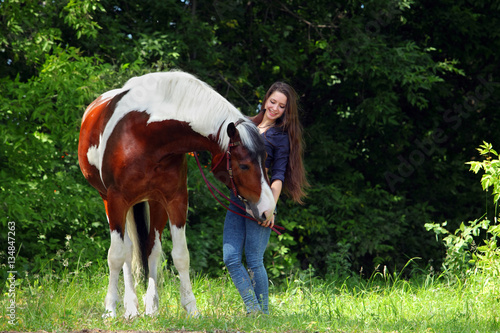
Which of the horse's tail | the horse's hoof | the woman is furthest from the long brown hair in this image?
the horse's hoof

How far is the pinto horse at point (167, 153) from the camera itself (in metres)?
3.33

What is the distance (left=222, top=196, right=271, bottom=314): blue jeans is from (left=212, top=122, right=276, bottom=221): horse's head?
1.17 feet

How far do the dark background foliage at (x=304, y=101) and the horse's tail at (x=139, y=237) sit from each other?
1.60 m

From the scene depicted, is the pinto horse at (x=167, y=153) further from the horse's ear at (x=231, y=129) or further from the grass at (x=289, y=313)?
the grass at (x=289, y=313)

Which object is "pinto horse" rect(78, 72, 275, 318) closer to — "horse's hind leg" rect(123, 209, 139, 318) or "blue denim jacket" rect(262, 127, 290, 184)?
"horse's hind leg" rect(123, 209, 139, 318)

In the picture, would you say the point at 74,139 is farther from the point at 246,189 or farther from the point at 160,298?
the point at 246,189

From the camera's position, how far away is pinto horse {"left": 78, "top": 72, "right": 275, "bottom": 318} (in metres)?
3.33

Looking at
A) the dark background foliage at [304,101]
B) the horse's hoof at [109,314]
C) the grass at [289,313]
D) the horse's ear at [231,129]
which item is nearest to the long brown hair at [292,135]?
the horse's ear at [231,129]

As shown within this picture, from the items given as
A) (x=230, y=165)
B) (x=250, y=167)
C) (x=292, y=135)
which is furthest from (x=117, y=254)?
(x=292, y=135)

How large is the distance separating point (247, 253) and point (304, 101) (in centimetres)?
563

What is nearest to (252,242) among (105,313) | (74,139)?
(105,313)

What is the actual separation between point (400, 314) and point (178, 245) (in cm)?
172

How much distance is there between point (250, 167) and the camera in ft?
10.9

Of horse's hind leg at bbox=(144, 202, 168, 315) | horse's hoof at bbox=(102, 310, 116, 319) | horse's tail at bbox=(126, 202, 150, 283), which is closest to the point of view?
horse's hoof at bbox=(102, 310, 116, 319)
